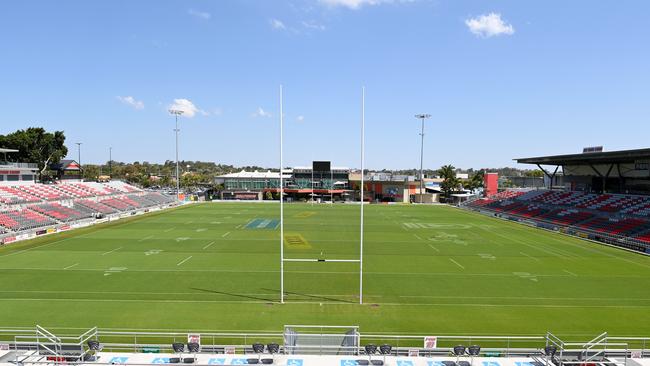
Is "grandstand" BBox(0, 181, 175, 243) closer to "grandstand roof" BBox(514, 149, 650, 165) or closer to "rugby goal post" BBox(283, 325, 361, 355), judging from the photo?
"rugby goal post" BBox(283, 325, 361, 355)

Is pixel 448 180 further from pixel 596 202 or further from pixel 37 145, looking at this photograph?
pixel 37 145

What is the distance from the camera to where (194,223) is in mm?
57781

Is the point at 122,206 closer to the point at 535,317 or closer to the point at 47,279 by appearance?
the point at 47,279

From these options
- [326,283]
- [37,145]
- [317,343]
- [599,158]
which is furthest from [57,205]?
[599,158]

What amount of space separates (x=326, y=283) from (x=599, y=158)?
167ft

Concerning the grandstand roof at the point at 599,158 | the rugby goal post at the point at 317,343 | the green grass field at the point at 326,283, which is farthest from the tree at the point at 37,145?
the grandstand roof at the point at 599,158

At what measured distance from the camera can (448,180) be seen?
10556 cm

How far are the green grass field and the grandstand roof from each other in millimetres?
14464

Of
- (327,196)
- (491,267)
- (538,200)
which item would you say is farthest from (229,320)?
(327,196)

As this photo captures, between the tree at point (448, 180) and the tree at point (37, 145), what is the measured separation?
9560cm

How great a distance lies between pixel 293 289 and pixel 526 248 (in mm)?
28347

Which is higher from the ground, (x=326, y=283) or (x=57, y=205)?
(x=57, y=205)

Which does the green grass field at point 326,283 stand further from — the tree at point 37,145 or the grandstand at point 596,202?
the tree at point 37,145

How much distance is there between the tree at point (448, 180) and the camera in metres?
104
